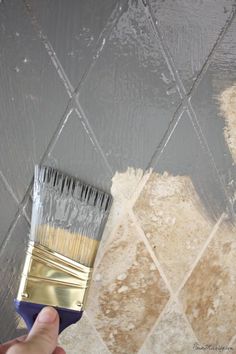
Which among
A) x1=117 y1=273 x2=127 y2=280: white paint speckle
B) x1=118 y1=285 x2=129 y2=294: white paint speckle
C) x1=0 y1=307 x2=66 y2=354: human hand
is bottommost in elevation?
x1=0 y1=307 x2=66 y2=354: human hand

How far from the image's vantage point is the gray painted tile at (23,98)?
0.85 metres

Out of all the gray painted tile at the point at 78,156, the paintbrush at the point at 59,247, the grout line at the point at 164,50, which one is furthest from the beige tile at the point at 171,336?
the grout line at the point at 164,50

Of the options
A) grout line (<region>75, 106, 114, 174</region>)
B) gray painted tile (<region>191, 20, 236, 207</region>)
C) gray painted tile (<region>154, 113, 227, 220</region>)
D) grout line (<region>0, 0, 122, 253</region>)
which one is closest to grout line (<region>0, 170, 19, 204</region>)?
grout line (<region>0, 0, 122, 253</region>)

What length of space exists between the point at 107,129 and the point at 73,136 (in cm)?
7

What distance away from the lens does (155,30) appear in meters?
0.91

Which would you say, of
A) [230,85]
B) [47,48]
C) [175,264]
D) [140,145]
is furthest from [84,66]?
[175,264]

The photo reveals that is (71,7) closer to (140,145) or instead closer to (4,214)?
(140,145)

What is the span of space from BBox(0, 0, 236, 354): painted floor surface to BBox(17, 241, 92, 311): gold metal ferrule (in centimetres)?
7

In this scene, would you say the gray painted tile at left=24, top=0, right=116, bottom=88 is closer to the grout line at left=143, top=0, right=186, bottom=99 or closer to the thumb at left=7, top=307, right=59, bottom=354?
the grout line at left=143, top=0, right=186, bottom=99

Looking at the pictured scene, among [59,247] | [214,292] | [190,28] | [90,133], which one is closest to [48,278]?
[59,247]

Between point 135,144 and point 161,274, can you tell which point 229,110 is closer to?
point 135,144

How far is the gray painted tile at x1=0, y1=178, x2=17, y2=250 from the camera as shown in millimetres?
916

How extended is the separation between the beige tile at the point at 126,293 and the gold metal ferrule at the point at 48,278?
0.33 ft

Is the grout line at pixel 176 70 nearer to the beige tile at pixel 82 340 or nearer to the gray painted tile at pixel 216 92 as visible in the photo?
the gray painted tile at pixel 216 92
